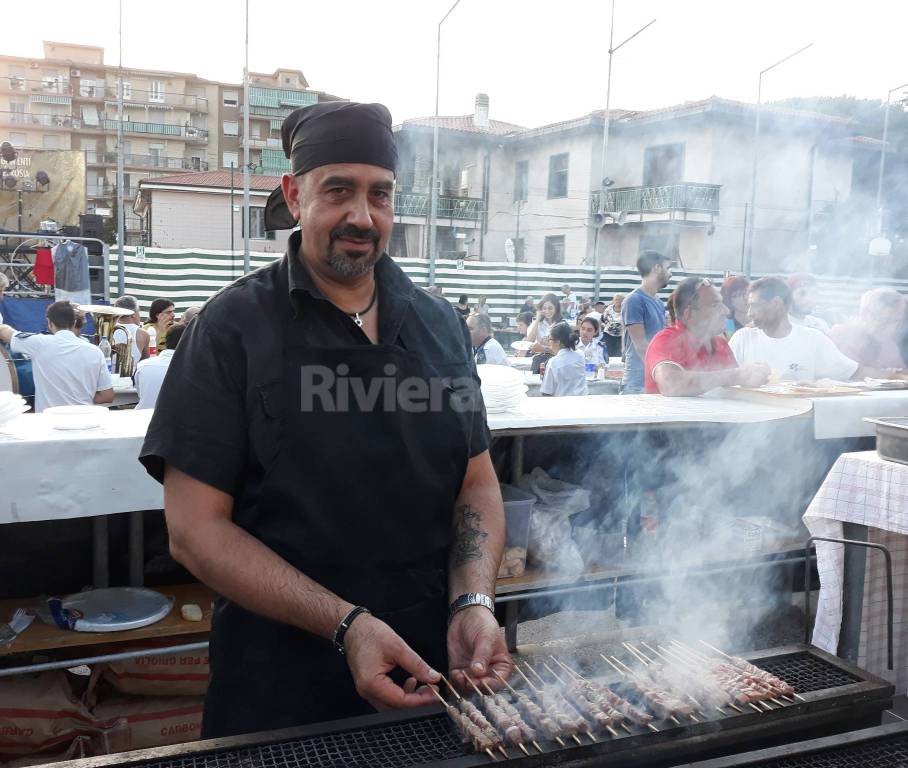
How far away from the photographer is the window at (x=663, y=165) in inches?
990

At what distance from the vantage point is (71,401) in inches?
248

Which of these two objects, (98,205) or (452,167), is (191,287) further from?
(98,205)

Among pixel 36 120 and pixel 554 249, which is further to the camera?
pixel 36 120

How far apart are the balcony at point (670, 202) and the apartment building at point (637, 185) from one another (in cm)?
4

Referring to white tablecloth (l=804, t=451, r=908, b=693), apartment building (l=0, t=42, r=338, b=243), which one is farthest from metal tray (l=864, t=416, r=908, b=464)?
apartment building (l=0, t=42, r=338, b=243)

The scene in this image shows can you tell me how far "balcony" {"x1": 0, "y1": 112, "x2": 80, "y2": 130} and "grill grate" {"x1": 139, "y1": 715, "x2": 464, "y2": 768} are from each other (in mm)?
65090

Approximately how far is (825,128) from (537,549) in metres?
22.2

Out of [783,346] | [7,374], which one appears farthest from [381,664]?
[7,374]

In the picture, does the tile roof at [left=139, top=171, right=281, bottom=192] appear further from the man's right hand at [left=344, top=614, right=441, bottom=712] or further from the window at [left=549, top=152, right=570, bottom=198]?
the man's right hand at [left=344, top=614, right=441, bottom=712]

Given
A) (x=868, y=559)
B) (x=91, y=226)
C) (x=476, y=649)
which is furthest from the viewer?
(x=91, y=226)

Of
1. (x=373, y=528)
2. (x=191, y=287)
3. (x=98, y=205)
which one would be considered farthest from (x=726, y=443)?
(x=98, y=205)

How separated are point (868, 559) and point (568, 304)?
14.5m

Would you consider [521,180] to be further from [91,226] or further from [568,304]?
[91,226]

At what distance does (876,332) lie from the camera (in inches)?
245
